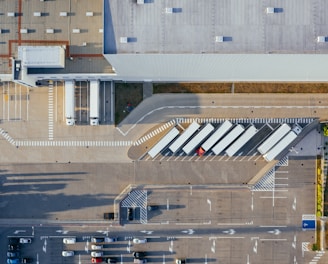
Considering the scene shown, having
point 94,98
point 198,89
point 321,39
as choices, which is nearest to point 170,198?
point 198,89

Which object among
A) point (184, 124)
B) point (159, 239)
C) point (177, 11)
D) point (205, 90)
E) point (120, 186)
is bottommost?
point (159, 239)

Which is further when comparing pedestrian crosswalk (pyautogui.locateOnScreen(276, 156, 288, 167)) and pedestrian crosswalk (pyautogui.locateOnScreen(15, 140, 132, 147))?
pedestrian crosswalk (pyautogui.locateOnScreen(15, 140, 132, 147))

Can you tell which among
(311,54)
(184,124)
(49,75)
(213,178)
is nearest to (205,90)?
(184,124)

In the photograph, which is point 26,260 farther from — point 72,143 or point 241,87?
point 241,87

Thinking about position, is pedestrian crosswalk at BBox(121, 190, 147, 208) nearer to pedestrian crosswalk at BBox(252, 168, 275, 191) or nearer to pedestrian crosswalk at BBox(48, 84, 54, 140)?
pedestrian crosswalk at BBox(48, 84, 54, 140)

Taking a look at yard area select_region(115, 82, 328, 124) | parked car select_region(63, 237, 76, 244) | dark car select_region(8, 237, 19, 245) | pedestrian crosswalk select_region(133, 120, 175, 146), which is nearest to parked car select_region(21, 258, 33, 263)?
dark car select_region(8, 237, 19, 245)

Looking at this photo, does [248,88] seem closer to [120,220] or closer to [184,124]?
[184,124]

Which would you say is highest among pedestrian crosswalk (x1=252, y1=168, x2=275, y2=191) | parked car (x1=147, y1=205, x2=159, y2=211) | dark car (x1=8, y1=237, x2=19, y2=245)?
pedestrian crosswalk (x1=252, y1=168, x2=275, y2=191)
